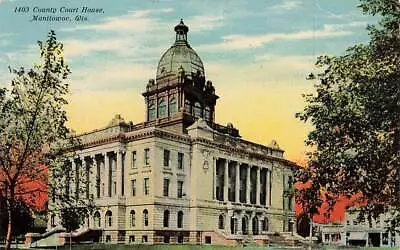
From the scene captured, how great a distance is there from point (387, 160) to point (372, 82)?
1.00m

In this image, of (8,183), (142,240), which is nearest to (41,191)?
(8,183)

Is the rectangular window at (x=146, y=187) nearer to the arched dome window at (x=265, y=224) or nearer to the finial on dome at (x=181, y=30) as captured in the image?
the arched dome window at (x=265, y=224)

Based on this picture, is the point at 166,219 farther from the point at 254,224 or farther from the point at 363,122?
the point at 363,122

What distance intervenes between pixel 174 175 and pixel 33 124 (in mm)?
8246

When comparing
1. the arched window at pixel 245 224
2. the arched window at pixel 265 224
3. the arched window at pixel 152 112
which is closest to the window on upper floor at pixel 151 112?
the arched window at pixel 152 112

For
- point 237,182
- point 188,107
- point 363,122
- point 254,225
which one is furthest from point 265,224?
point 363,122

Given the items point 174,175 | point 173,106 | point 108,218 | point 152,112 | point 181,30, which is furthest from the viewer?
point 173,106

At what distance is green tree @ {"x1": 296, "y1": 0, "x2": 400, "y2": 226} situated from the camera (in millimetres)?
7914

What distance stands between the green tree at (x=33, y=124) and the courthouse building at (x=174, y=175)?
6.68m

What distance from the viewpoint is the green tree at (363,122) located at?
26.0 feet

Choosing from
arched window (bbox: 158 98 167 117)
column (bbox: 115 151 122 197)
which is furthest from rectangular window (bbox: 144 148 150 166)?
arched window (bbox: 158 98 167 117)

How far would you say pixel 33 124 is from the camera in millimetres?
10242

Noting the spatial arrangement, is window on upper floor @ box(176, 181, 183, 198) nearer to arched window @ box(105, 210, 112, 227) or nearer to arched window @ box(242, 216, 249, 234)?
arched window @ box(105, 210, 112, 227)

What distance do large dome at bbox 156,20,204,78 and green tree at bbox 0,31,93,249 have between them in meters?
1.99
